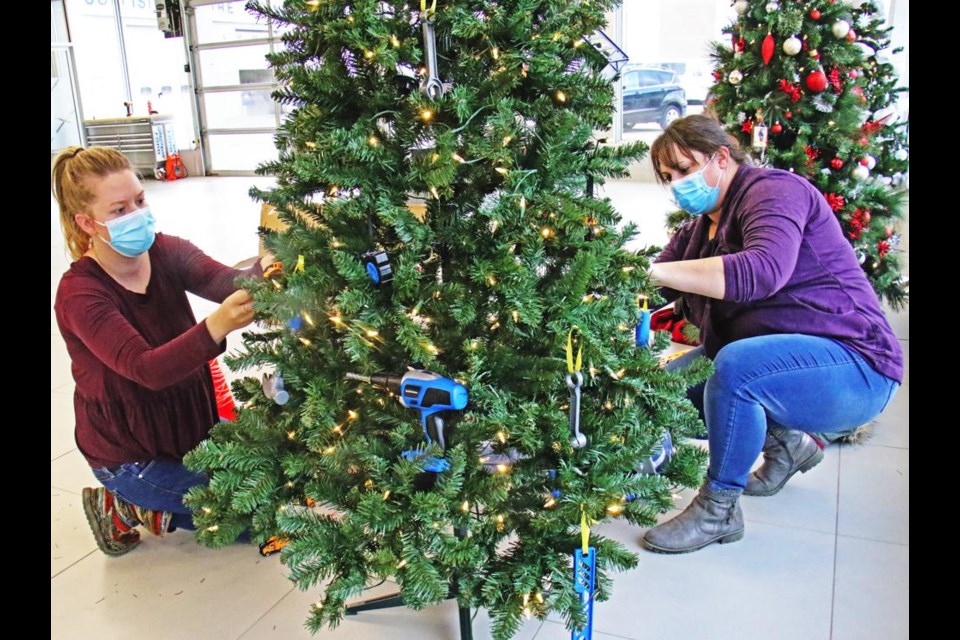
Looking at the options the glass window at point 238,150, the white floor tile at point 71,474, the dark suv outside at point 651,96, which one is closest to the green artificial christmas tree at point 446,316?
the white floor tile at point 71,474

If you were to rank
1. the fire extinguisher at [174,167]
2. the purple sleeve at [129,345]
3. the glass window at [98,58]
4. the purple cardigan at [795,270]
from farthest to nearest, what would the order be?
the glass window at [98,58]
the fire extinguisher at [174,167]
the purple cardigan at [795,270]
the purple sleeve at [129,345]

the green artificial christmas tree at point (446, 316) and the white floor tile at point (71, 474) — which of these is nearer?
the green artificial christmas tree at point (446, 316)

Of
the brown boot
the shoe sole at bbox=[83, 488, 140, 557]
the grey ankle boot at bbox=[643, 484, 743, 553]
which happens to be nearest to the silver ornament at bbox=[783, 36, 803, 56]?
the grey ankle boot at bbox=[643, 484, 743, 553]

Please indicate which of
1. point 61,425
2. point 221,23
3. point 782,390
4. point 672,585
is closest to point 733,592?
point 672,585

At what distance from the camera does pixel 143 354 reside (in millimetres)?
1879

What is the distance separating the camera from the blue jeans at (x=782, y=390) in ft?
6.61

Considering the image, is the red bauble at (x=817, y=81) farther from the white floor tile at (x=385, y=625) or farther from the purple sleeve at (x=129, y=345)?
the purple sleeve at (x=129, y=345)

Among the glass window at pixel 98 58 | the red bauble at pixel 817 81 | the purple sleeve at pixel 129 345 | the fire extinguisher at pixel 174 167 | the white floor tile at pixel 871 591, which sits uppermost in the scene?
the glass window at pixel 98 58

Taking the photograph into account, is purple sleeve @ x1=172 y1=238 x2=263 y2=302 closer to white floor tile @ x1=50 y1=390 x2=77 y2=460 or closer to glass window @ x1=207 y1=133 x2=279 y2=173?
white floor tile @ x1=50 y1=390 x2=77 y2=460

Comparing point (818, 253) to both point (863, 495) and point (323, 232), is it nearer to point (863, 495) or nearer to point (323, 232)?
point (863, 495)

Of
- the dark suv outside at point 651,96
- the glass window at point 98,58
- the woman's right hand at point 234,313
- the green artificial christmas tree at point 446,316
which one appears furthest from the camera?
the glass window at point 98,58

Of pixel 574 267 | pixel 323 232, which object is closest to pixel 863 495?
pixel 574 267

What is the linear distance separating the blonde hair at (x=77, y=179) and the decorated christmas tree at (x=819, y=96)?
237 centimetres

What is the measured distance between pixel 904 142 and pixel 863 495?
200cm
